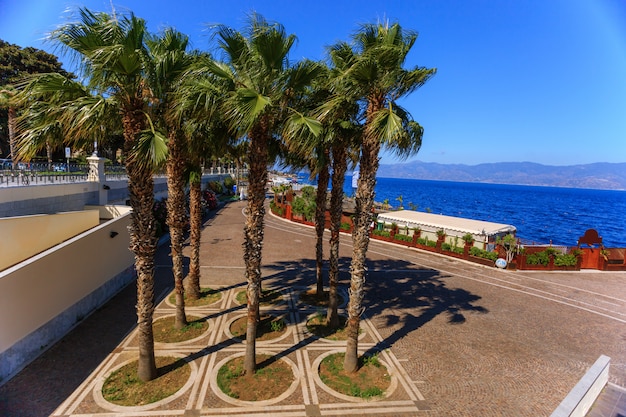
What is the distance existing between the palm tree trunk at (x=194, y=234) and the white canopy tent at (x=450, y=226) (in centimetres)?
1850

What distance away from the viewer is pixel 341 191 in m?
11.0

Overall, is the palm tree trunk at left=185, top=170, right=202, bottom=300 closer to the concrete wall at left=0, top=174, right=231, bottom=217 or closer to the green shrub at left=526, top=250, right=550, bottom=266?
the concrete wall at left=0, top=174, right=231, bottom=217

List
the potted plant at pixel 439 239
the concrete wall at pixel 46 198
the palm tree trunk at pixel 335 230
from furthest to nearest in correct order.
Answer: the potted plant at pixel 439 239 < the concrete wall at pixel 46 198 < the palm tree trunk at pixel 335 230

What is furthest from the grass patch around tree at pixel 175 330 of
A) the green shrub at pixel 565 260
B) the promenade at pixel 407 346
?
the green shrub at pixel 565 260

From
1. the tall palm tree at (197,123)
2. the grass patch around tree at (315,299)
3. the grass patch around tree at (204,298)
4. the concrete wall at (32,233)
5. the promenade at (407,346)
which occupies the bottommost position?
the promenade at (407,346)

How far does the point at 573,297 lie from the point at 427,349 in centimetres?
1144

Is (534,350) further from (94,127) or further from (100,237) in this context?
(100,237)

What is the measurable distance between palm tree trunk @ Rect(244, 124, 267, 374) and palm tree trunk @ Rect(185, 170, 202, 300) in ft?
15.4

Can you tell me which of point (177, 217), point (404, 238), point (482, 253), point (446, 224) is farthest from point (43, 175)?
point (446, 224)

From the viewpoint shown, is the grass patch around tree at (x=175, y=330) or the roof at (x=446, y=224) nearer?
the grass patch around tree at (x=175, y=330)

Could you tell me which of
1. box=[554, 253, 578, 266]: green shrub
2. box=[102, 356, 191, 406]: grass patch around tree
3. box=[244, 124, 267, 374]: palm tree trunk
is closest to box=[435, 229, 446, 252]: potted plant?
box=[554, 253, 578, 266]: green shrub

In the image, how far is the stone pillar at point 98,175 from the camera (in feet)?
60.5

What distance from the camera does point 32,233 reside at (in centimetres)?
1094

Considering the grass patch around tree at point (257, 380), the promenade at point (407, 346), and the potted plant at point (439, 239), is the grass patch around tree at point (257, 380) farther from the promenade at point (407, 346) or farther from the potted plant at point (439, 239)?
the potted plant at point (439, 239)
